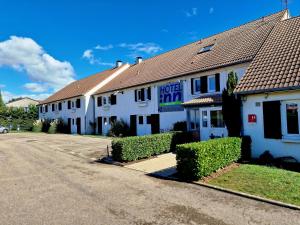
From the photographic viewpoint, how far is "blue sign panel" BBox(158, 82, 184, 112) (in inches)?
869

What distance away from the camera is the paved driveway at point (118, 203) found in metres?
6.78

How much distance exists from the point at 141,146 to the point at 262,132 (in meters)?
5.97

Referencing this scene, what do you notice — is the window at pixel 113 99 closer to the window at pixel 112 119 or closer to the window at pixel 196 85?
the window at pixel 112 119

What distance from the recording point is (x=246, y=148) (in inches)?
535

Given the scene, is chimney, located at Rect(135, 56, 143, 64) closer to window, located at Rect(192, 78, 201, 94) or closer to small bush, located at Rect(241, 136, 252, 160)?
window, located at Rect(192, 78, 201, 94)

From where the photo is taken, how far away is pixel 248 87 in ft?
44.4

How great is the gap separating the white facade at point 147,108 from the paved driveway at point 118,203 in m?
9.08

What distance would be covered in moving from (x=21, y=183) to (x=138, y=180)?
14.2 feet

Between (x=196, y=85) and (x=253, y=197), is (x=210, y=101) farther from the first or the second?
(x=253, y=197)

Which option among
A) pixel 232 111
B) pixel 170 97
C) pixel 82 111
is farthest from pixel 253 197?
pixel 82 111

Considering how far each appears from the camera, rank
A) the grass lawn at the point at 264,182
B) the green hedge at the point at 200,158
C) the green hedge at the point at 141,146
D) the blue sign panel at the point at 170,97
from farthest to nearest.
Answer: the blue sign panel at the point at 170,97, the green hedge at the point at 141,146, the green hedge at the point at 200,158, the grass lawn at the point at 264,182

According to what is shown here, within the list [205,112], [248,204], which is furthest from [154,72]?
[248,204]

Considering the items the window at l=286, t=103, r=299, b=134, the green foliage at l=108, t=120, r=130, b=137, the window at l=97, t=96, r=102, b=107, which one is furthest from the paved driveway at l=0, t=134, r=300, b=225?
the window at l=97, t=96, r=102, b=107

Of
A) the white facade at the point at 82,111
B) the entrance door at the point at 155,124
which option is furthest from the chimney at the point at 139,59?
the entrance door at the point at 155,124
